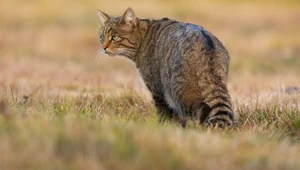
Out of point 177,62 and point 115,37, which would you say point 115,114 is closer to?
point 177,62

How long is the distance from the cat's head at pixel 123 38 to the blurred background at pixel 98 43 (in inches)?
42.3

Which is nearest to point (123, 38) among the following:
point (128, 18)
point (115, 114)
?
point (128, 18)

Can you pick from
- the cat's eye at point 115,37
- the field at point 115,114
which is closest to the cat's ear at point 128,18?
the cat's eye at point 115,37

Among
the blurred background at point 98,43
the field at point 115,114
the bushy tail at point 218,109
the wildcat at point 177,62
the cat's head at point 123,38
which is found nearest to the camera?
the field at point 115,114

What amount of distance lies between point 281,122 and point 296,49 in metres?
12.7

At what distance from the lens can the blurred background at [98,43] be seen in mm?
10906

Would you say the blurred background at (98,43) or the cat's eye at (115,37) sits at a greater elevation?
the cat's eye at (115,37)

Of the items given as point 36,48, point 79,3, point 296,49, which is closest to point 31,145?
point 36,48

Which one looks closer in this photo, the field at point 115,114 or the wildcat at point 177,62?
the field at point 115,114

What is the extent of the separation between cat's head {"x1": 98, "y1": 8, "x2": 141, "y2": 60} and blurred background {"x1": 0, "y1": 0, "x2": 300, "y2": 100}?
1.07m

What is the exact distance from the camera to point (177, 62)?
22.0ft

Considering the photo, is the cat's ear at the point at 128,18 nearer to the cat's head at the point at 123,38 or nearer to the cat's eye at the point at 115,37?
the cat's head at the point at 123,38

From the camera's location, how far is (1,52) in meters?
15.5

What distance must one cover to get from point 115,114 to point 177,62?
0.92 m
